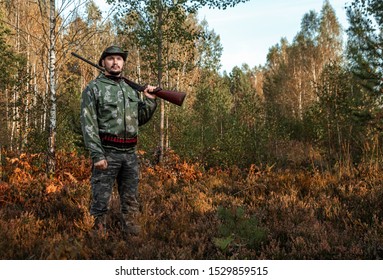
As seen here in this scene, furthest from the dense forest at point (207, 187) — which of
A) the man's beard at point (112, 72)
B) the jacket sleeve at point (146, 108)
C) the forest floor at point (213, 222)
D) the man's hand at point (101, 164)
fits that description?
the man's beard at point (112, 72)

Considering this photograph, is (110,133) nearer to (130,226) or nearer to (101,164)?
(101,164)

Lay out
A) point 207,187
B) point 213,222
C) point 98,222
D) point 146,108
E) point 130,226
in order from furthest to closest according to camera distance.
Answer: point 207,187 → point 213,222 → point 146,108 → point 130,226 → point 98,222

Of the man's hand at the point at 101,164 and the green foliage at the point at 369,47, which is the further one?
the green foliage at the point at 369,47

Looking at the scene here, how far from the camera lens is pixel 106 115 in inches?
149

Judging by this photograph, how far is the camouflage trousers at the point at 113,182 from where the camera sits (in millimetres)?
3803

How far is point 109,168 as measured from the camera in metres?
3.80

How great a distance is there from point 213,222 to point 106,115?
1.98 meters

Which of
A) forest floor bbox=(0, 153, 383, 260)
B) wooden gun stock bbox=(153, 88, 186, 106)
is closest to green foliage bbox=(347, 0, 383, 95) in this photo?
forest floor bbox=(0, 153, 383, 260)

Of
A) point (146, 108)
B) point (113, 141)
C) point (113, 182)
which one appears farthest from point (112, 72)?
point (113, 182)

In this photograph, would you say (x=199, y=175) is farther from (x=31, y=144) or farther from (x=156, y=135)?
(x=31, y=144)

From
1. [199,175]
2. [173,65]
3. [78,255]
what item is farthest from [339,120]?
[78,255]

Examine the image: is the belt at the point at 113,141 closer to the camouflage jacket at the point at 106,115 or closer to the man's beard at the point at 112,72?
the camouflage jacket at the point at 106,115

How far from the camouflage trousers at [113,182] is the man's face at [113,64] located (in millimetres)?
984

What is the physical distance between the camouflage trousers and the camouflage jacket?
0.13 meters
